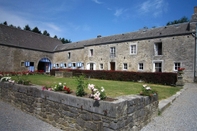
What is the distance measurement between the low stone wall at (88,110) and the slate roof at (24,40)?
21104 mm

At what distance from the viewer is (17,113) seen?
5238mm

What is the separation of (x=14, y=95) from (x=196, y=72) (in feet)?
53.4

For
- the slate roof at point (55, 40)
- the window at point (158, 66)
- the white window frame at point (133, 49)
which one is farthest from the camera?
the white window frame at point (133, 49)

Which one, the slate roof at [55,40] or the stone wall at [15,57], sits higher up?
the slate roof at [55,40]

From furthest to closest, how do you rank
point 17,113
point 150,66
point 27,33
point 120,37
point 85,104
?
1. point 27,33
2. point 120,37
3. point 150,66
4. point 17,113
5. point 85,104

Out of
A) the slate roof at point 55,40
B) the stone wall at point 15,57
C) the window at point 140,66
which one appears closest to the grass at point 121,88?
the window at point 140,66

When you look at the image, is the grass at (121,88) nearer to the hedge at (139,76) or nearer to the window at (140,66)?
the hedge at (139,76)

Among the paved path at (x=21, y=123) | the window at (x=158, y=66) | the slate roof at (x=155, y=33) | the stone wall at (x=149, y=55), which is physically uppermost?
the slate roof at (x=155, y=33)

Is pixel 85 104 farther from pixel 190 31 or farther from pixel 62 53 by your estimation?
pixel 62 53

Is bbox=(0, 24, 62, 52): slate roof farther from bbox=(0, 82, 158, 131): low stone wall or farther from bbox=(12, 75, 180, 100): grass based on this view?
bbox=(0, 82, 158, 131): low stone wall

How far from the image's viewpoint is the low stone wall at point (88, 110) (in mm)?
2936

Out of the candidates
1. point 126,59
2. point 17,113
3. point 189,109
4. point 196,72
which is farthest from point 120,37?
point 17,113

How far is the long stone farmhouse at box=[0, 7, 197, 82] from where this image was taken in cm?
1521

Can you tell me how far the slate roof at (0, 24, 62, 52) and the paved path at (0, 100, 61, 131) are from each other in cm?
2057
